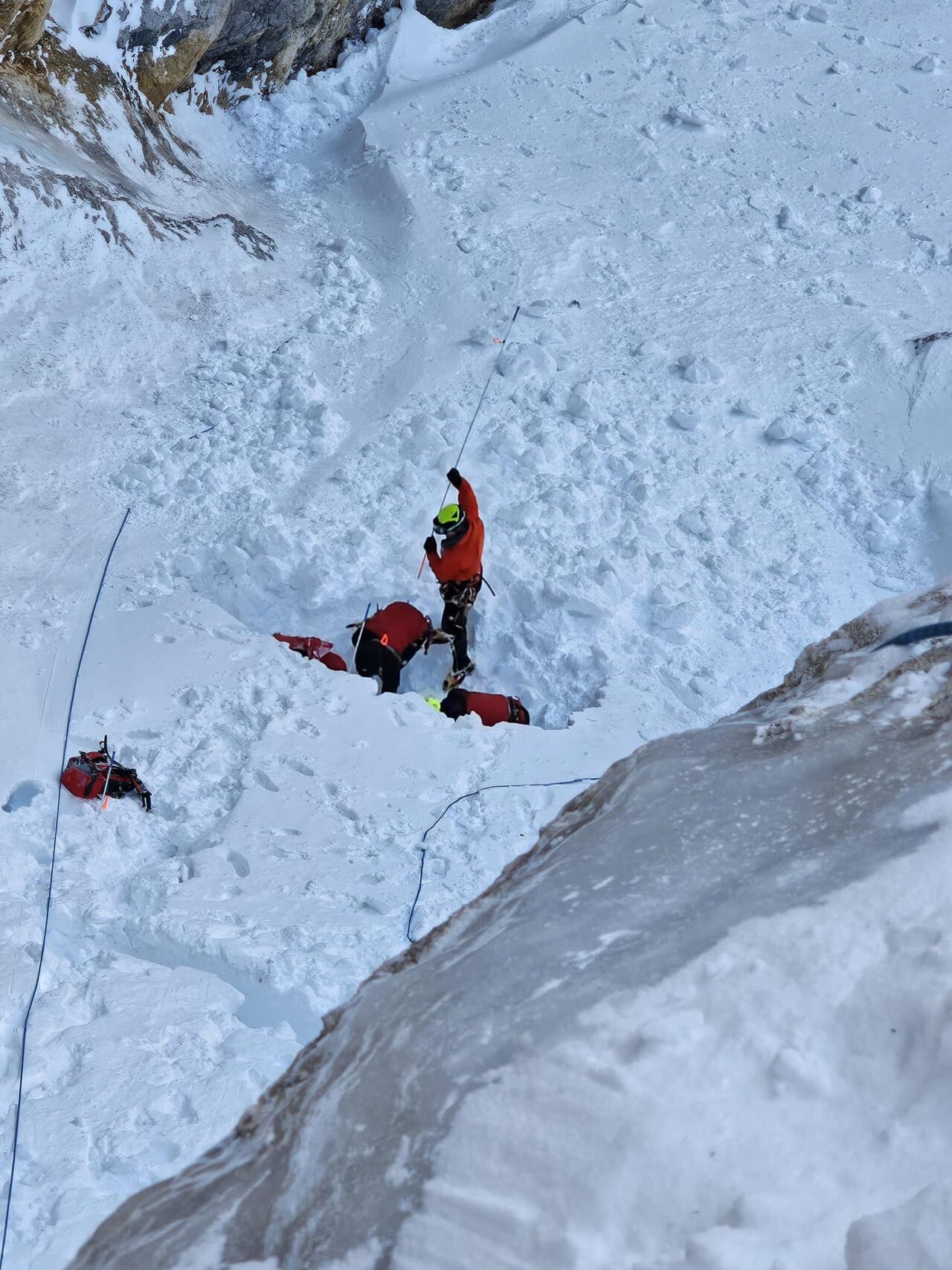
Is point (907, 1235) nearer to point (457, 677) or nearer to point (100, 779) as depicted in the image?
point (100, 779)

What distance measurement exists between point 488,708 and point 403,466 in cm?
212

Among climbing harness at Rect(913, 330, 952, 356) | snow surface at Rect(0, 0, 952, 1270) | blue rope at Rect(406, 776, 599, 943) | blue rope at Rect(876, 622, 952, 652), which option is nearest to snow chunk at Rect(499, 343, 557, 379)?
snow surface at Rect(0, 0, 952, 1270)

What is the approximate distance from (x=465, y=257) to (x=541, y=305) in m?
0.95

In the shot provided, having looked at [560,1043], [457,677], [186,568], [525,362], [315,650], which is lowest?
[457,677]

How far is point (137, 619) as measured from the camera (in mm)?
5820

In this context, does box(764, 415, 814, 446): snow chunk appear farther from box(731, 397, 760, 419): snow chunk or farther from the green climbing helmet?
the green climbing helmet

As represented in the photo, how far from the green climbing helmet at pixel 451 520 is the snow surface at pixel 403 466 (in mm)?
637

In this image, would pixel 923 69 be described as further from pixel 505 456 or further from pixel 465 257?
pixel 505 456

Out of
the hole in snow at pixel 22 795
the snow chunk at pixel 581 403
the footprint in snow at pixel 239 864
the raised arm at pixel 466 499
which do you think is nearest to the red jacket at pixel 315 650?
the raised arm at pixel 466 499

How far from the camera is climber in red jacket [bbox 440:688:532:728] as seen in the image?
5789 millimetres

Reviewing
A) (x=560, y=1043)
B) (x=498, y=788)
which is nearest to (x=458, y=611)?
(x=498, y=788)

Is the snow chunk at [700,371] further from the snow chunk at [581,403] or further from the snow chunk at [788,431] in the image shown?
the snow chunk at [581,403]

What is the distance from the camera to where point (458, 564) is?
20.3 ft

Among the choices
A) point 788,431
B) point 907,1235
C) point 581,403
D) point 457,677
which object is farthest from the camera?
point 788,431
